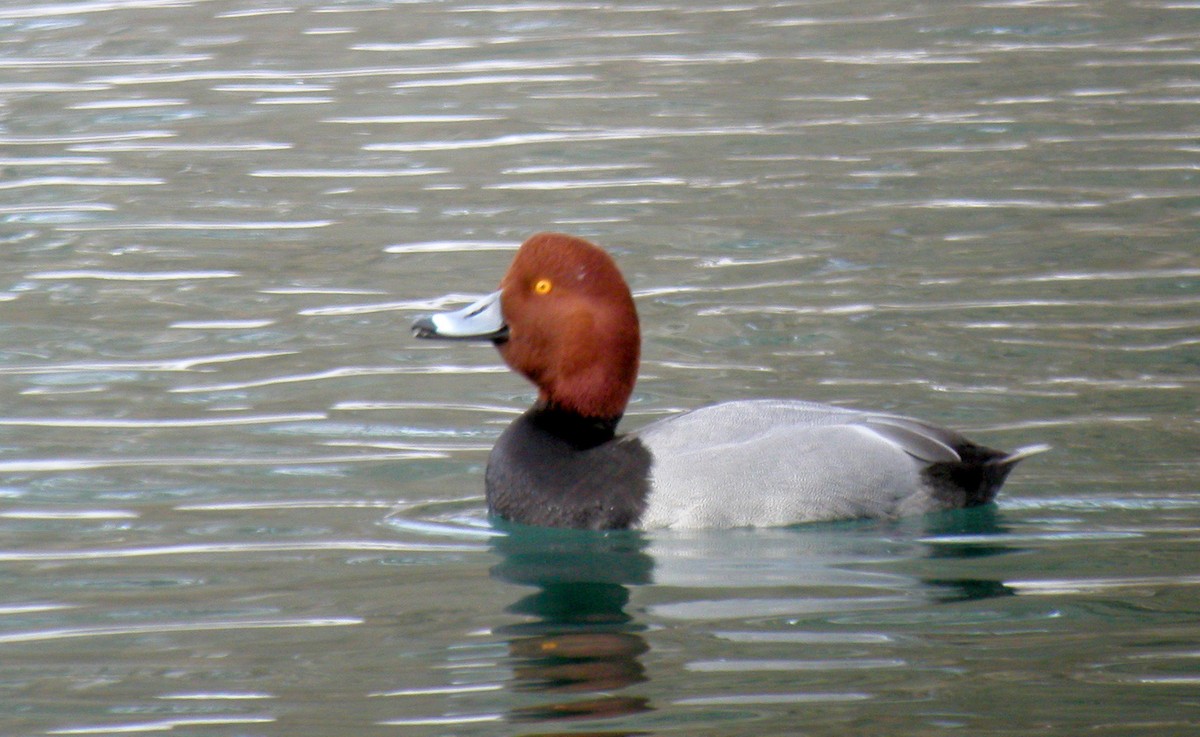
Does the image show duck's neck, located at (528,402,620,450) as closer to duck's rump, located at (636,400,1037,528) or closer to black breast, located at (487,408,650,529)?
black breast, located at (487,408,650,529)

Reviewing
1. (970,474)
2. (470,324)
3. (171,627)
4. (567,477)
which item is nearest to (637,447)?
(567,477)

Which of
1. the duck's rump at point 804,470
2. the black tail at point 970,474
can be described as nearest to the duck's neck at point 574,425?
the duck's rump at point 804,470

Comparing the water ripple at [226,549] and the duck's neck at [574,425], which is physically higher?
the duck's neck at [574,425]

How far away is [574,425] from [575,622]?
1119mm

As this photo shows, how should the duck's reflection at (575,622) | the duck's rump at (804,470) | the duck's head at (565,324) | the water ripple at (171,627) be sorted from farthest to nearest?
the duck's head at (565,324) < the duck's rump at (804,470) < the water ripple at (171,627) < the duck's reflection at (575,622)

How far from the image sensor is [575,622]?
4.53 meters

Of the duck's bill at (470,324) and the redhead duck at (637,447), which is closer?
the redhead duck at (637,447)

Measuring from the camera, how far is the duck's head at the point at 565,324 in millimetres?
5496

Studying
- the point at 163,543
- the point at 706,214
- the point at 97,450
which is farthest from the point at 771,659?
the point at 706,214

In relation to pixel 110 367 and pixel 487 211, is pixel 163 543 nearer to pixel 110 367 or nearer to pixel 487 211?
pixel 110 367

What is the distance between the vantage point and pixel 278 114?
11.0 m

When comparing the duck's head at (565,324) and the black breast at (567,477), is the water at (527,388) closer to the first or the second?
the black breast at (567,477)

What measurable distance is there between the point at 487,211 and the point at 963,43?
4234 millimetres

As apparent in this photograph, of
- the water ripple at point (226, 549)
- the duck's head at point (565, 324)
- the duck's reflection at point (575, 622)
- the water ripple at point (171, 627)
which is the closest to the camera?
the duck's reflection at point (575, 622)
